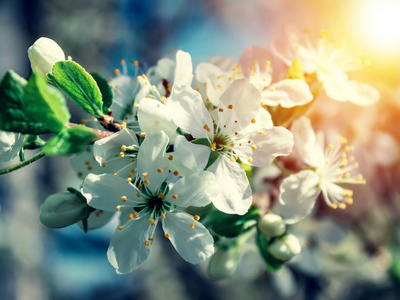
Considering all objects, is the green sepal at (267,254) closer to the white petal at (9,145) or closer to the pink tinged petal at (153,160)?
the pink tinged petal at (153,160)

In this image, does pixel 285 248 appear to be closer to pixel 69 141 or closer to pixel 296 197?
pixel 296 197

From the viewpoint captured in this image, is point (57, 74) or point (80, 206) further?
point (80, 206)

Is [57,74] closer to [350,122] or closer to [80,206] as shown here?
[80,206]

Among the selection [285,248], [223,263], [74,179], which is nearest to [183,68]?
[285,248]

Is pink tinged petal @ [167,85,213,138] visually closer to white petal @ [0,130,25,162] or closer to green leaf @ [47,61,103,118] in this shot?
green leaf @ [47,61,103,118]

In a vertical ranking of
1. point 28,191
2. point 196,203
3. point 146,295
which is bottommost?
point 146,295

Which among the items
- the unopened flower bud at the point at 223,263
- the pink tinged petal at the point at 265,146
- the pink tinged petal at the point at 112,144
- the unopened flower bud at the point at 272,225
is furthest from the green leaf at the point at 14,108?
the unopened flower bud at the point at 223,263

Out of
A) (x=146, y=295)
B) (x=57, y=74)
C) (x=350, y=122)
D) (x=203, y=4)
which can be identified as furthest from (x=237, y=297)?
(x=57, y=74)
